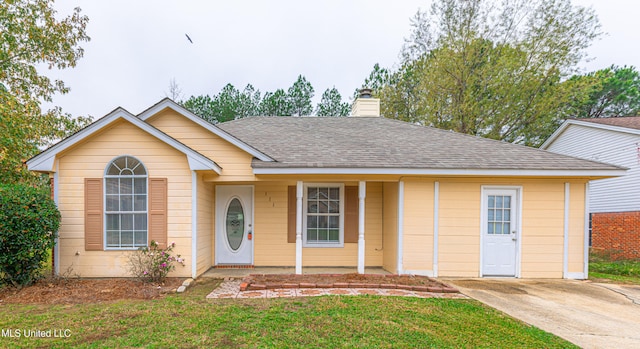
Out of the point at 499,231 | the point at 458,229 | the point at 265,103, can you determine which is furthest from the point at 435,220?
the point at 265,103

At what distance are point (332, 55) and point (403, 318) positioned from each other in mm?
20759

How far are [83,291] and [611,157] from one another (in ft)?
59.1

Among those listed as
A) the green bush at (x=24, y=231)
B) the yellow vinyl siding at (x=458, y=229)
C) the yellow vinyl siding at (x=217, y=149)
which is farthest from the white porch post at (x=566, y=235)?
the green bush at (x=24, y=231)

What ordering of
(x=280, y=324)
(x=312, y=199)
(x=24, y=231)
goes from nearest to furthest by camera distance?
(x=280, y=324) → (x=24, y=231) → (x=312, y=199)

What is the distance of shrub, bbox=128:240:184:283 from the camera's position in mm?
6293

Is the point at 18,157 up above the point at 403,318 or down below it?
above

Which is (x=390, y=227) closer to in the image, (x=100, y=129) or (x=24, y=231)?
(x=100, y=129)

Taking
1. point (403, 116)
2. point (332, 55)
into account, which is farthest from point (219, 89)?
point (403, 116)

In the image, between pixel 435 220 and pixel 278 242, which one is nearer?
pixel 435 220

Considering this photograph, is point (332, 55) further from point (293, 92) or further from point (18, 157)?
point (18, 157)

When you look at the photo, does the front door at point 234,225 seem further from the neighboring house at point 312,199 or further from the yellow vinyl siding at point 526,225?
the yellow vinyl siding at point 526,225

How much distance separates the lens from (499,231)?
7.38 m

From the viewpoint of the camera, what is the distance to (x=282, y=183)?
8.21 m

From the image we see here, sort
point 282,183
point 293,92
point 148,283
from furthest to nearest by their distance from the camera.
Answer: point 293,92 < point 282,183 < point 148,283
